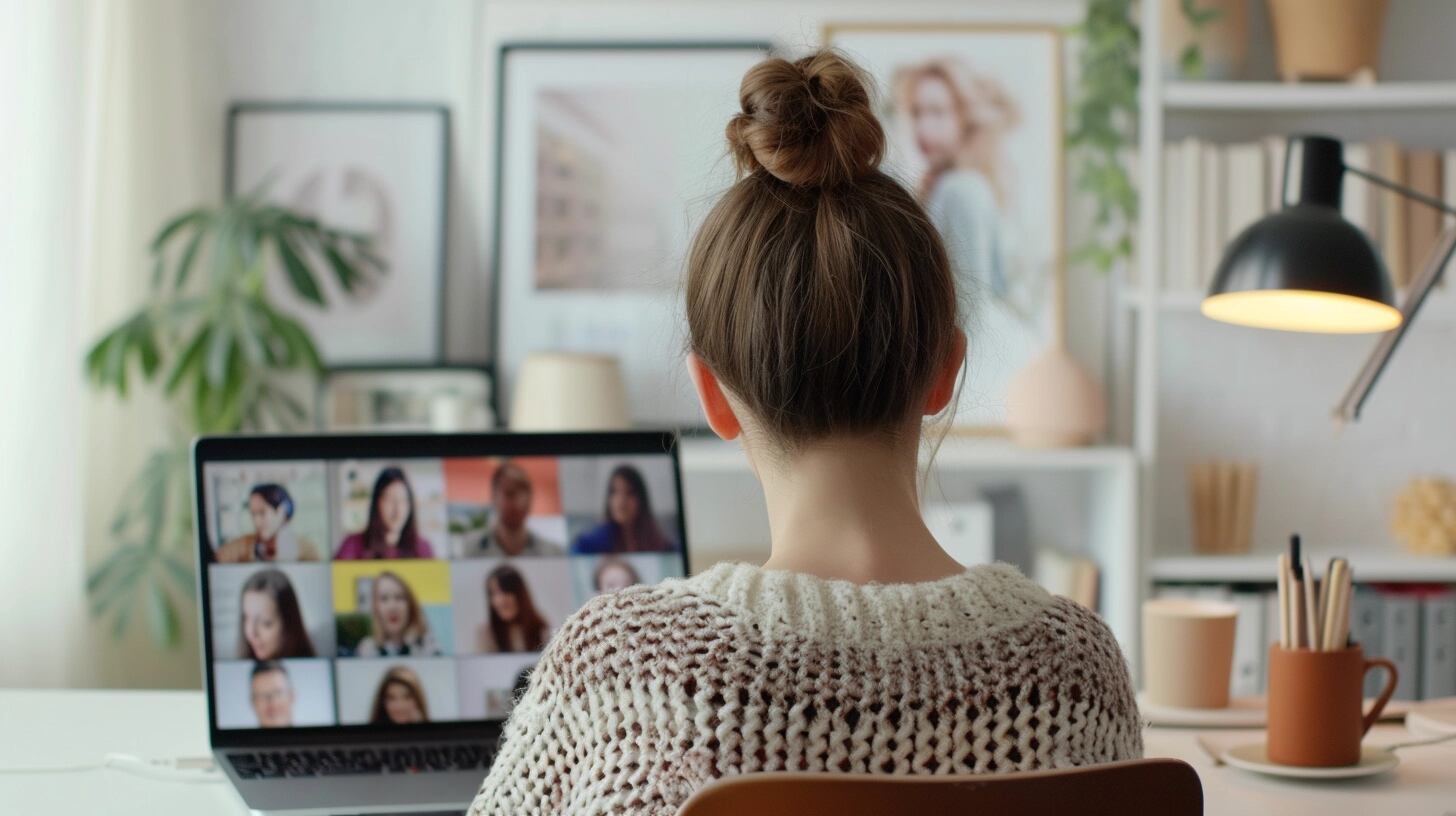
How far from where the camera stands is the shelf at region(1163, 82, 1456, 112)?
2.67 m

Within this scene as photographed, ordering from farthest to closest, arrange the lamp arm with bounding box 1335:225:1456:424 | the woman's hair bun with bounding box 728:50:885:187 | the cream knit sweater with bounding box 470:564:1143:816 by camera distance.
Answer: the lamp arm with bounding box 1335:225:1456:424 → the woman's hair bun with bounding box 728:50:885:187 → the cream knit sweater with bounding box 470:564:1143:816

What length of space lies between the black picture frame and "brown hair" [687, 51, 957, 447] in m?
0.39

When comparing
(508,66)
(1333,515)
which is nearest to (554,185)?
(508,66)

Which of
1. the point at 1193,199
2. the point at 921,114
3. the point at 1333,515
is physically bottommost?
the point at 1333,515

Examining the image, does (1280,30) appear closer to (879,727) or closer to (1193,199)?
(1193,199)

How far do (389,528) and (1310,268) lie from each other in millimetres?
938

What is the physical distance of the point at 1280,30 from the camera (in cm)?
277

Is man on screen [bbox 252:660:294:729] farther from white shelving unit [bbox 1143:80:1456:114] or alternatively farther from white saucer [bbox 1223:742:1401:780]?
white shelving unit [bbox 1143:80:1456:114]

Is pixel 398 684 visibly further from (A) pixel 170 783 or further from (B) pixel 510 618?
(A) pixel 170 783

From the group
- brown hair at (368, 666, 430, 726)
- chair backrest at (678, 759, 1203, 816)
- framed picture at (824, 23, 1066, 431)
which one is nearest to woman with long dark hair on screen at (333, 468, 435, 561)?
brown hair at (368, 666, 430, 726)

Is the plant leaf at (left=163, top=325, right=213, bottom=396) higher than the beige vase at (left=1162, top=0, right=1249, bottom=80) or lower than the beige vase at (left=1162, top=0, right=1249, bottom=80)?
lower

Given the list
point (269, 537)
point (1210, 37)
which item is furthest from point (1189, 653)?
point (1210, 37)

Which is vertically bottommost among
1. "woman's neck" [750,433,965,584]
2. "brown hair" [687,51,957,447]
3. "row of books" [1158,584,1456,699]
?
"row of books" [1158,584,1456,699]

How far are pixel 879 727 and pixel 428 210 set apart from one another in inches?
96.0
